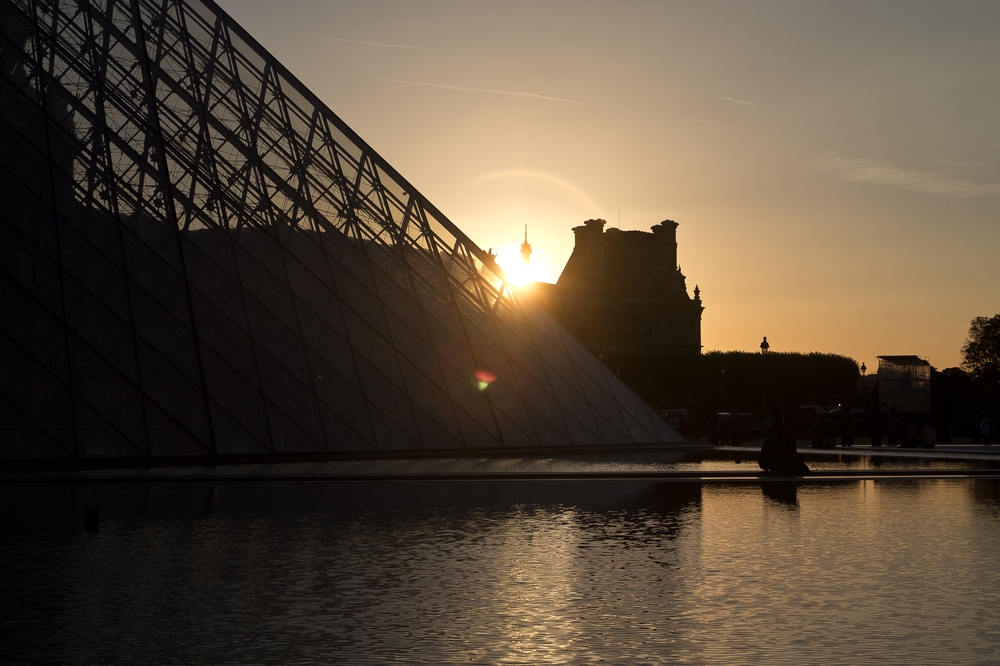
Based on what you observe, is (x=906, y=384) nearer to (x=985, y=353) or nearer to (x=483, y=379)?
(x=483, y=379)

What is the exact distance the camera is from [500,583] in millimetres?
9469

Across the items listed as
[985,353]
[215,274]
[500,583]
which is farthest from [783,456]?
[985,353]

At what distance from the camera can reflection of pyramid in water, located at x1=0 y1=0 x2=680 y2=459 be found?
78.5 ft

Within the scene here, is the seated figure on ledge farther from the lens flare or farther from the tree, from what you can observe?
the tree

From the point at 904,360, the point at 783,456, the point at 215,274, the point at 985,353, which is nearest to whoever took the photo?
the point at 783,456

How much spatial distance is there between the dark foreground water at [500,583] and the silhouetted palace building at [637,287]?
10319 centimetres

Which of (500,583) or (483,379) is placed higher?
(483,379)

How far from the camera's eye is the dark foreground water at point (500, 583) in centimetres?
703

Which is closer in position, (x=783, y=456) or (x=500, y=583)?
(x=500, y=583)

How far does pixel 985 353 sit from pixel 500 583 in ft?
358

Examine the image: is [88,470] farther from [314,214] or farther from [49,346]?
[314,214]

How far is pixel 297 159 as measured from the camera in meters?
30.5

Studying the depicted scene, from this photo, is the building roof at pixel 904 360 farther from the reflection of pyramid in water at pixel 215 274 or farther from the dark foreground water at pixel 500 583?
the dark foreground water at pixel 500 583

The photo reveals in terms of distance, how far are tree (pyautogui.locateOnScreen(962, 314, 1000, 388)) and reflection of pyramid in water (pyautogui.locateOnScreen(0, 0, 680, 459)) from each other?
8350cm
